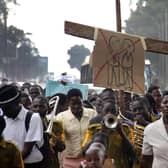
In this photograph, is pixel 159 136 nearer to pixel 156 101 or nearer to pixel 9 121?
pixel 9 121

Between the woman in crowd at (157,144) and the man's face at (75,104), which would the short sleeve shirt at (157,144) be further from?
the man's face at (75,104)

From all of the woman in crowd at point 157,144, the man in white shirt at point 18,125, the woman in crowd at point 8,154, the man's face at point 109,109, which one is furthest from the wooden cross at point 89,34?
the woman in crowd at point 8,154

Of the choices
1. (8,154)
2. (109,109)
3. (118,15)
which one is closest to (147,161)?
(109,109)

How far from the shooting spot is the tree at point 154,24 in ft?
200

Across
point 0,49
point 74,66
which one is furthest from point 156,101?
point 74,66

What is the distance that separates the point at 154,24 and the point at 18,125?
60.8 metres

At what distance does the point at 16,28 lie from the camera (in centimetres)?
7125

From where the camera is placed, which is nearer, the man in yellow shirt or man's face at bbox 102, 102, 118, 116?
man's face at bbox 102, 102, 118, 116

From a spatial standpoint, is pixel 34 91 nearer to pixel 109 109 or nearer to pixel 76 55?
pixel 109 109

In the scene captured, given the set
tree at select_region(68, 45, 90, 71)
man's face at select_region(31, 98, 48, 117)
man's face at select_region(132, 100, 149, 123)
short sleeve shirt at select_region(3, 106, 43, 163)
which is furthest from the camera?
tree at select_region(68, 45, 90, 71)

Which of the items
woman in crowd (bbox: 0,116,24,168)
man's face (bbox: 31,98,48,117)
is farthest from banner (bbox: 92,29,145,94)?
woman in crowd (bbox: 0,116,24,168)

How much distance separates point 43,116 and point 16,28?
6439cm

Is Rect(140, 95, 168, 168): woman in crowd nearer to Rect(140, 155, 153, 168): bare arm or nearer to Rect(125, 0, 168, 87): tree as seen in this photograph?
Rect(140, 155, 153, 168): bare arm

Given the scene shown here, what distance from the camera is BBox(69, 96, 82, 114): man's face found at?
310 inches
